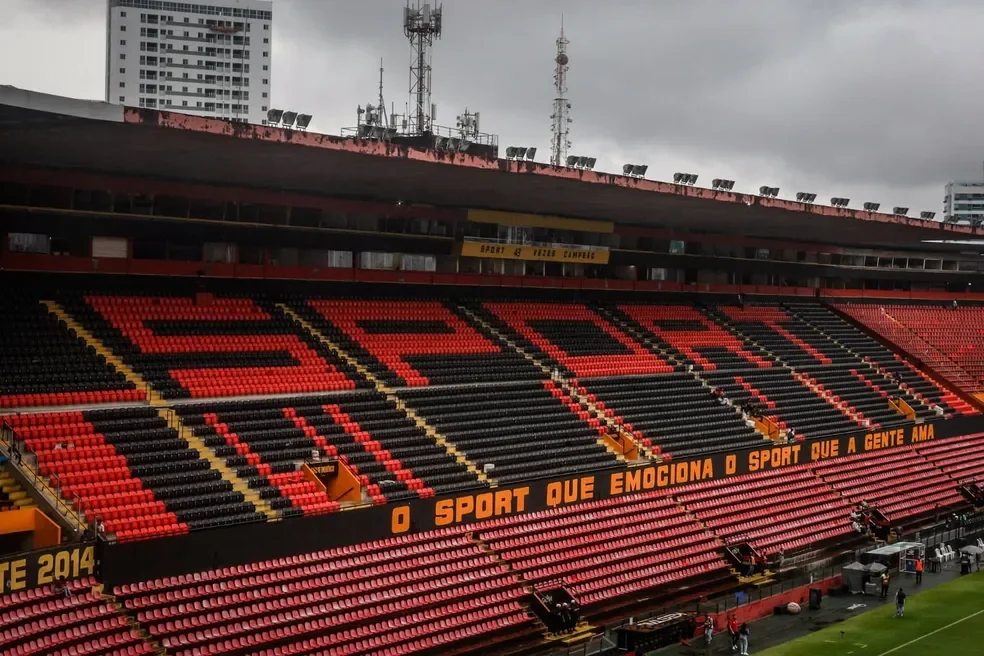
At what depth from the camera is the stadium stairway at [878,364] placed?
46531 millimetres

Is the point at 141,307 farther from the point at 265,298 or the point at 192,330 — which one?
the point at 265,298

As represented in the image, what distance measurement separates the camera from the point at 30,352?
79.2ft

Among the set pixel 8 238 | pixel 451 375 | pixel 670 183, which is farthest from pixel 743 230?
pixel 8 238

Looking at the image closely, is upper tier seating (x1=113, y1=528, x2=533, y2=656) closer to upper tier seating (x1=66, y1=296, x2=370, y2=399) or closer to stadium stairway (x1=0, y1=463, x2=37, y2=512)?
stadium stairway (x1=0, y1=463, x2=37, y2=512)

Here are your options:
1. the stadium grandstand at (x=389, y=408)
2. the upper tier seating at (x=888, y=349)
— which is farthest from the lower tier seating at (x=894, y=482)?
the upper tier seating at (x=888, y=349)

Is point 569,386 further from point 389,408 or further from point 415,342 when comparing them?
point 389,408

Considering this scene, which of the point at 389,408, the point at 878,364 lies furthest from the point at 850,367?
the point at 389,408

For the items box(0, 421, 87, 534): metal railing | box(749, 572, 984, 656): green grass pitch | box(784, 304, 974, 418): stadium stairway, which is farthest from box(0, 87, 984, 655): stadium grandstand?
box(749, 572, 984, 656): green grass pitch

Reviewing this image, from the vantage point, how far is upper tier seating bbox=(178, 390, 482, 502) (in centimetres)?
2395

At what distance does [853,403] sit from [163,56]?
120566mm

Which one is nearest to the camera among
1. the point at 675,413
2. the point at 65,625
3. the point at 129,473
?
the point at 65,625

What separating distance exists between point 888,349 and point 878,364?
308 cm

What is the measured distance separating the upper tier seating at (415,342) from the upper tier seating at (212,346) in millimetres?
1195

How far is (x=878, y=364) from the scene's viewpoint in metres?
48.5
